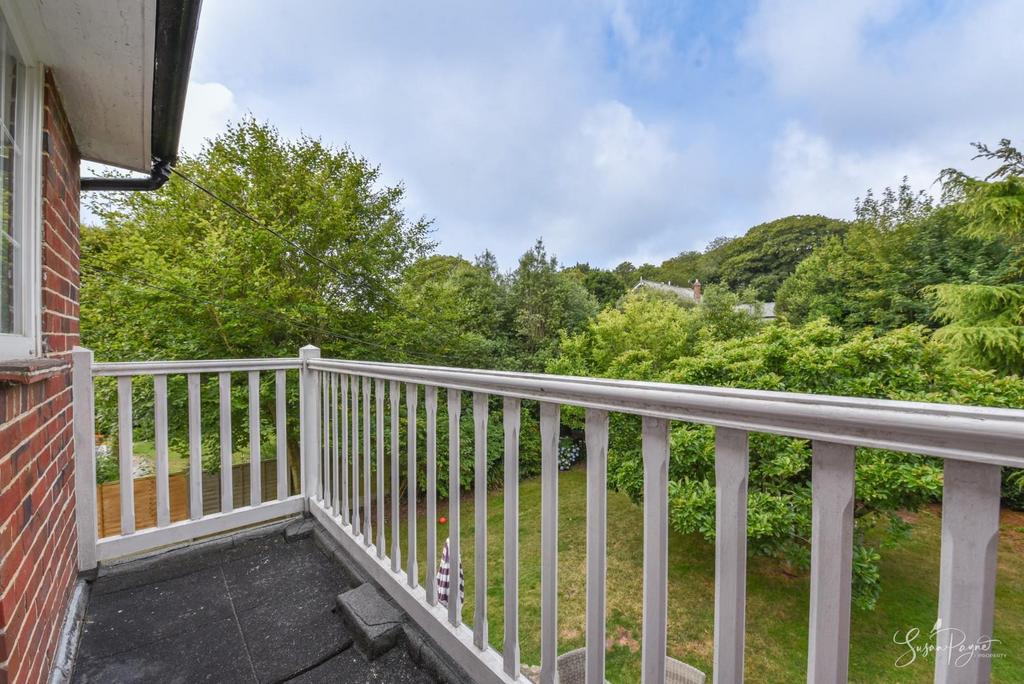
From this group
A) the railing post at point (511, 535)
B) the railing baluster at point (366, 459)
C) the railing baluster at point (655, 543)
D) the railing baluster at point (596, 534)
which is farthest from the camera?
the railing baluster at point (366, 459)

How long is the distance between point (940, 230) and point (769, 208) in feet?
47.9

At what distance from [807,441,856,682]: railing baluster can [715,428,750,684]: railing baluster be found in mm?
107

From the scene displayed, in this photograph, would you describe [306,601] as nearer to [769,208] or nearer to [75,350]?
[75,350]

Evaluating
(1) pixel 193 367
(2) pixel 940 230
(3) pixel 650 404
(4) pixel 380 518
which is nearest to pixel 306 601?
(4) pixel 380 518

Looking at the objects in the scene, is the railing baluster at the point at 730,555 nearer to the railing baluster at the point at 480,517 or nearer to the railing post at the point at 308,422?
the railing baluster at the point at 480,517

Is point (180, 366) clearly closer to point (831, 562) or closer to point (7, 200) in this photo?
point (7, 200)

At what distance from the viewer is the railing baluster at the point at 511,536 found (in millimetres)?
1190

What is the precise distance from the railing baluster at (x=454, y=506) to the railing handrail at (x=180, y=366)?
156cm

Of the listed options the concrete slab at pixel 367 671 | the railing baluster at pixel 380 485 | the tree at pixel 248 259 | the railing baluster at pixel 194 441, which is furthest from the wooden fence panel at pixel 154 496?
the concrete slab at pixel 367 671

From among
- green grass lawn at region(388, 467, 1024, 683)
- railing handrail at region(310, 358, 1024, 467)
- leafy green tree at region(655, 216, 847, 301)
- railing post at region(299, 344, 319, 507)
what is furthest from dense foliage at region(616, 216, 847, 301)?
railing handrail at region(310, 358, 1024, 467)

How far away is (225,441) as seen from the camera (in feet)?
7.64

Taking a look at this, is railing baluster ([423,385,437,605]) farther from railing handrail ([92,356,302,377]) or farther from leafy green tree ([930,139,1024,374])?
leafy green tree ([930,139,1024,374])

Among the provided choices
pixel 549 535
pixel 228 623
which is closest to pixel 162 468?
pixel 228 623

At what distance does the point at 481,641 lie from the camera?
4.31 feet
